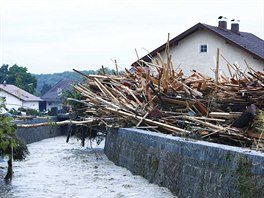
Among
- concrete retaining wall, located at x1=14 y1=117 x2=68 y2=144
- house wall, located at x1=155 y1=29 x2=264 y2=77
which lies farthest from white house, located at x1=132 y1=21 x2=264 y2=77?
concrete retaining wall, located at x1=14 y1=117 x2=68 y2=144

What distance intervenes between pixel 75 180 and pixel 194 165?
16.3 ft

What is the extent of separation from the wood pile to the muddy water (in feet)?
4.59

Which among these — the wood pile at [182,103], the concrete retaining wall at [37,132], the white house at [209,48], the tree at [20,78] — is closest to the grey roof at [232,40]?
the white house at [209,48]

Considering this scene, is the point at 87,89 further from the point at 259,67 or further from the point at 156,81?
the point at 259,67

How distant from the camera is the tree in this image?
71625mm

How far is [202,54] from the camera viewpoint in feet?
104

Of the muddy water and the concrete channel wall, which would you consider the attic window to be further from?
the concrete channel wall

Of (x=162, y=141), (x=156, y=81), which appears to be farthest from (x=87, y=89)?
(x=162, y=141)

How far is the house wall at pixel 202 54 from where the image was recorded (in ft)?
99.2

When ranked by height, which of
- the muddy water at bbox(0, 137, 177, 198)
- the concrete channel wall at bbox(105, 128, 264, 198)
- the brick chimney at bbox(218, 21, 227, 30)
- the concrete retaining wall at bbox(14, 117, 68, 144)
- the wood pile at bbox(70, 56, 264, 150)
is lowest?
the muddy water at bbox(0, 137, 177, 198)

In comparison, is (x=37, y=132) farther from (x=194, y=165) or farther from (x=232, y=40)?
(x=194, y=165)

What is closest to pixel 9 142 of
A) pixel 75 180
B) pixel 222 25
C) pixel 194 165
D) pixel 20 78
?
pixel 75 180

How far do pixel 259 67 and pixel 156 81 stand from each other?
14482 millimetres

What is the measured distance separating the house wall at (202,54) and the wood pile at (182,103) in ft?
39.9
